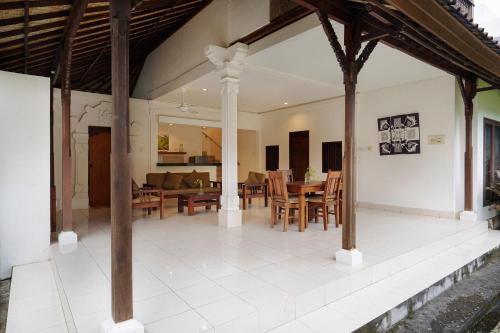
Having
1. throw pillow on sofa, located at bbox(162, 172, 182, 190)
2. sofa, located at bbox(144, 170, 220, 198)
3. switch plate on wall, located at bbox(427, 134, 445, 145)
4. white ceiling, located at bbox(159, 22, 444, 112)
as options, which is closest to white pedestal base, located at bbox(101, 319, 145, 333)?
white ceiling, located at bbox(159, 22, 444, 112)

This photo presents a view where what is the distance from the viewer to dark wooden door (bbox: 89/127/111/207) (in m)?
7.44

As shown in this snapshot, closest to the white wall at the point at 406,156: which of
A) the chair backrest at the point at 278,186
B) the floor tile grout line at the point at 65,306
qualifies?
the chair backrest at the point at 278,186

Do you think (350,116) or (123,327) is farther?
(350,116)

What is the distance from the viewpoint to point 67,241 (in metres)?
3.96

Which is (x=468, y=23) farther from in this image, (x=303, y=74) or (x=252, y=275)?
(x=252, y=275)

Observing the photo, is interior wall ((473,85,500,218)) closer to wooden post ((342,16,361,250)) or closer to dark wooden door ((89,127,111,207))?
wooden post ((342,16,361,250))

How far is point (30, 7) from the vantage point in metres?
2.71

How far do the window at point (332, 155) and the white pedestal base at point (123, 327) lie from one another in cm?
667

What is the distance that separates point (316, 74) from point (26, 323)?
17.8ft

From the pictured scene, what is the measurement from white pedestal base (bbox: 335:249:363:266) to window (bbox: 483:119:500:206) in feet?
16.4

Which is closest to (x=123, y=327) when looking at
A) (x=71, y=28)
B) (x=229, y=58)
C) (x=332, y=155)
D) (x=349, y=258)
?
(x=349, y=258)

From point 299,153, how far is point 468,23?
19.1 ft

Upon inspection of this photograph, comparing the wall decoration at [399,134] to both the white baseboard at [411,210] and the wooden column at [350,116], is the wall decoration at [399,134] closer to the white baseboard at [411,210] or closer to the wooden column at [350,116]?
the white baseboard at [411,210]

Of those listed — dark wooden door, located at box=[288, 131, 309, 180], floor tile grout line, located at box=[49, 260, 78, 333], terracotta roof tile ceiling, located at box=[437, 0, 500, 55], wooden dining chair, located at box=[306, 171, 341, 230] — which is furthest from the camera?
dark wooden door, located at box=[288, 131, 309, 180]
